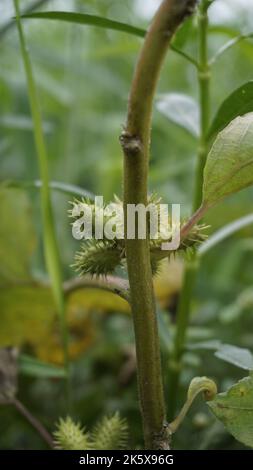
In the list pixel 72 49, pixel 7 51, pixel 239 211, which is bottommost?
pixel 239 211

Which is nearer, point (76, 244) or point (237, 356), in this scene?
point (237, 356)

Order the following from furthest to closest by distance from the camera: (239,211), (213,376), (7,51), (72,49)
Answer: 1. (7,51)
2. (72,49)
3. (239,211)
4. (213,376)

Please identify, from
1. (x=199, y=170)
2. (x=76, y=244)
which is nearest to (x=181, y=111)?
(x=199, y=170)

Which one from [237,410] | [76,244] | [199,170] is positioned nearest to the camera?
[237,410]

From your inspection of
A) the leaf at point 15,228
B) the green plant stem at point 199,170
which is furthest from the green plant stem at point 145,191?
the leaf at point 15,228

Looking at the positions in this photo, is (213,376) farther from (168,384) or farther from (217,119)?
(217,119)

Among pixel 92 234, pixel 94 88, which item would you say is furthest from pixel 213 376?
pixel 94 88

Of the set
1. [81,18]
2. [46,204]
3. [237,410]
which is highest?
[81,18]

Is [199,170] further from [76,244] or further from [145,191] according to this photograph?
[76,244]
